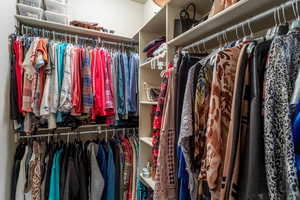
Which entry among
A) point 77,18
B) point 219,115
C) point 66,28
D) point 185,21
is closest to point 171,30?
point 185,21

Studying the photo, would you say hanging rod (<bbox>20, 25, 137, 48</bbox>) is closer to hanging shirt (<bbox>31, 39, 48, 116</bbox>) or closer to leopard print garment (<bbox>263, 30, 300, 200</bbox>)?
hanging shirt (<bbox>31, 39, 48, 116</bbox>)

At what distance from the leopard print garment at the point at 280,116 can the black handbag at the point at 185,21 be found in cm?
75

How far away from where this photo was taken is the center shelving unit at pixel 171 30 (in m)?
0.83

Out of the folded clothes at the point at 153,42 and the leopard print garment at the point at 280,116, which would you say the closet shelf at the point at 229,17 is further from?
the folded clothes at the point at 153,42

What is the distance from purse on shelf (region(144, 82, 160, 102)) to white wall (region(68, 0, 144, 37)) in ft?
3.26

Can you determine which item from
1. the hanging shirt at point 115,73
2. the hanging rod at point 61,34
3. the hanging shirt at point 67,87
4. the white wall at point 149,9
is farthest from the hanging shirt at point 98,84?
the white wall at point 149,9

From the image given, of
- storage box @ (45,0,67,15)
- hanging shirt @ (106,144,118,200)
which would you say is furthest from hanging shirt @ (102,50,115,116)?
storage box @ (45,0,67,15)

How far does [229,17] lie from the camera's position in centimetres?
89

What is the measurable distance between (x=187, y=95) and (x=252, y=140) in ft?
1.27

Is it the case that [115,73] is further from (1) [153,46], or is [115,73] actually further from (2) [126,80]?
(1) [153,46]

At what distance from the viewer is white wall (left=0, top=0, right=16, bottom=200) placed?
4.64 feet

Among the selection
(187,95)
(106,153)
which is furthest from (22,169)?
(187,95)

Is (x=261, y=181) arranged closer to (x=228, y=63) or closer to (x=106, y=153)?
(x=228, y=63)

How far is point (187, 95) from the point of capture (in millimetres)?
894
